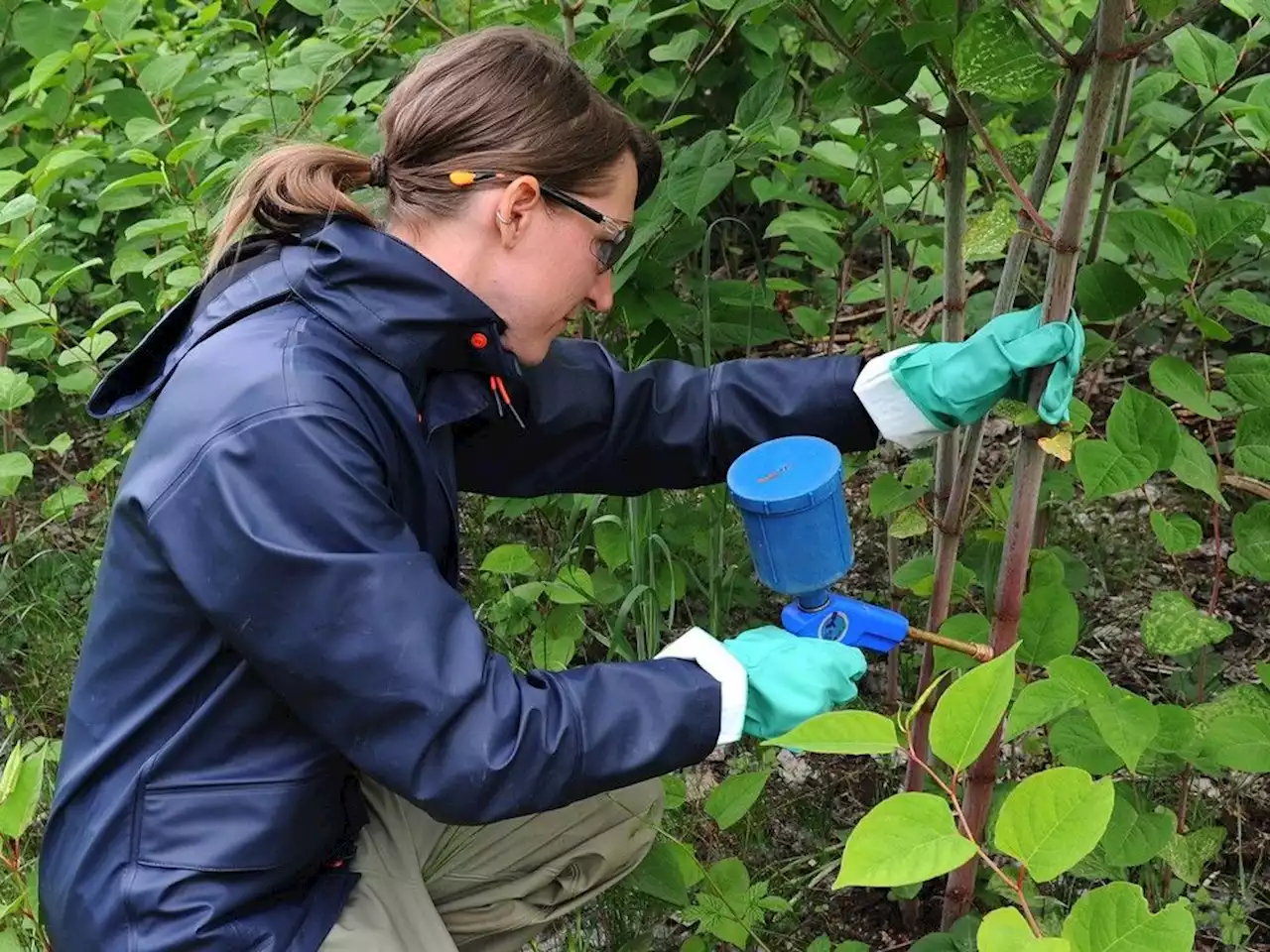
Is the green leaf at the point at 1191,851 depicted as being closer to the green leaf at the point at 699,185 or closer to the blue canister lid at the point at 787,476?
the blue canister lid at the point at 787,476

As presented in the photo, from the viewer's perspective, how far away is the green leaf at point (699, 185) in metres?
2.04

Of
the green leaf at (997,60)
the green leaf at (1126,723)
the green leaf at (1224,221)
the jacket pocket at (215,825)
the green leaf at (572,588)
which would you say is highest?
the green leaf at (997,60)

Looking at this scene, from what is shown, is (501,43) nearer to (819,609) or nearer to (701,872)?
(819,609)

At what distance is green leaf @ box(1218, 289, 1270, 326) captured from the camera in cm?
175

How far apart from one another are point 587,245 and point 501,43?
0.99 feet

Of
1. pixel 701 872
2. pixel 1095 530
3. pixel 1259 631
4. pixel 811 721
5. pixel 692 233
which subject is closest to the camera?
pixel 811 721

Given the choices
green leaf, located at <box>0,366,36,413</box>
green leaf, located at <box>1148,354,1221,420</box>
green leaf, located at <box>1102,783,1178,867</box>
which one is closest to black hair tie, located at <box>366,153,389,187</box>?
green leaf, located at <box>1148,354,1221,420</box>

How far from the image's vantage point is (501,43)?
1787 mm

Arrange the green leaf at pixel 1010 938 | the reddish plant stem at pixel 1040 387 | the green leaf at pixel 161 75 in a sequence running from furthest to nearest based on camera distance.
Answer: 1. the green leaf at pixel 161 75
2. the reddish plant stem at pixel 1040 387
3. the green leaf at pixel 1010 938

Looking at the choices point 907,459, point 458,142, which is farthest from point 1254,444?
point 907,459

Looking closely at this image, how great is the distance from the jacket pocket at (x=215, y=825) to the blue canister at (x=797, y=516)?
662 millimetres

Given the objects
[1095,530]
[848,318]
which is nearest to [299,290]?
[1095,530]

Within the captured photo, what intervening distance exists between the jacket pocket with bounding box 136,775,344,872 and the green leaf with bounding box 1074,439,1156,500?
41.9 inches

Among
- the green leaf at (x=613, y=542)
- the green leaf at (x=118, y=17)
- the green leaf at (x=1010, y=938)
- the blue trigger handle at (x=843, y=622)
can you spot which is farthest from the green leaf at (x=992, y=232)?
the green leaf at (x=118, y=17)
